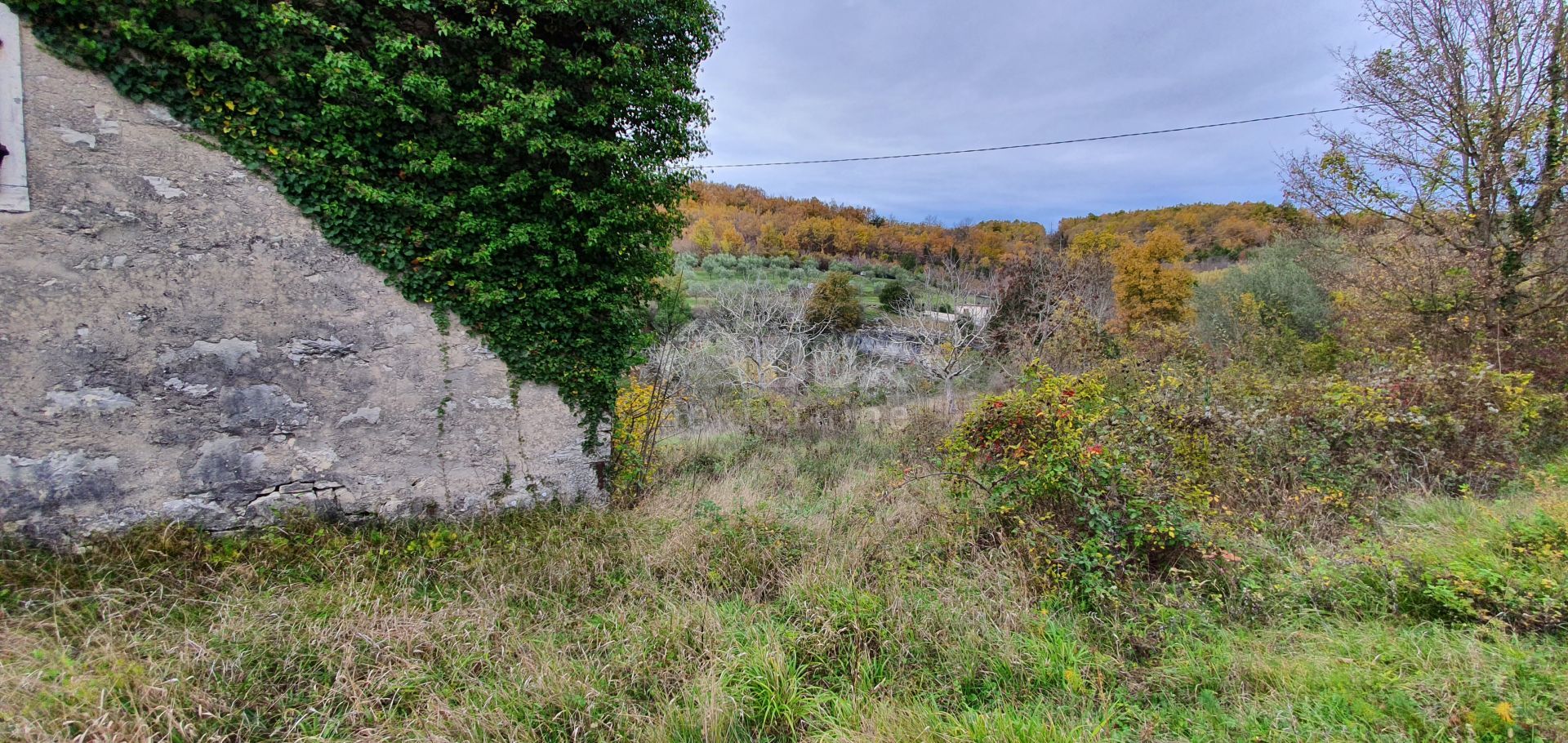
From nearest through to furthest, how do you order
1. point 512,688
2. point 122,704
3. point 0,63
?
1. point 122,704
2. point 512,688
3. point 0,63

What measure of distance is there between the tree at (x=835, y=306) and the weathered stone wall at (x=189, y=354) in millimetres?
17299

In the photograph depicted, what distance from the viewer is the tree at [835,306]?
21500 mm

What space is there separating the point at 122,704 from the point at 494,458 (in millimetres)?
2238

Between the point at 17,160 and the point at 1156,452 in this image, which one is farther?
the point at 1156,452

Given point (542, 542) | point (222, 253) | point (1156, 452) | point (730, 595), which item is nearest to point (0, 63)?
point (222, 253)

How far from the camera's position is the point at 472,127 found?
3.79m

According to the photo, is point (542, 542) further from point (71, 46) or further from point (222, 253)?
point (71, 46)

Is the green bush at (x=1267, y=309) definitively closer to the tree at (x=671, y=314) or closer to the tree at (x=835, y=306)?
the tree at (x=835, y=306)

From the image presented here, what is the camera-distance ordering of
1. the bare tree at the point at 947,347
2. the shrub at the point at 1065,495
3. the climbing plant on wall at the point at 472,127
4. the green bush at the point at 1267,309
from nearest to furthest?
the climbing plant on wall at the point at 472,127 < the shrub at the point at 1065,495 < the green bush at the point at 1267,309 < the bare tree at the point at 947,347

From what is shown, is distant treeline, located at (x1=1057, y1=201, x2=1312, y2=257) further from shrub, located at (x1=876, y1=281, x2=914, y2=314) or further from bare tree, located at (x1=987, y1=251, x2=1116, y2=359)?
bare tree, located at (x1=987, y1=251, x2=1116, y2=359)

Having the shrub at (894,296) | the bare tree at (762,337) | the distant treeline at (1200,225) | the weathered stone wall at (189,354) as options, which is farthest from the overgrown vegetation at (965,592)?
the distant treeline at (1200,225)

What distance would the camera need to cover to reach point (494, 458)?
430cm

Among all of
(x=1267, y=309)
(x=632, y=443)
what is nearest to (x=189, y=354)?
(x=632, y=443)

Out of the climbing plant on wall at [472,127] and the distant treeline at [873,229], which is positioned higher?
the distant treeline at [873,229]
